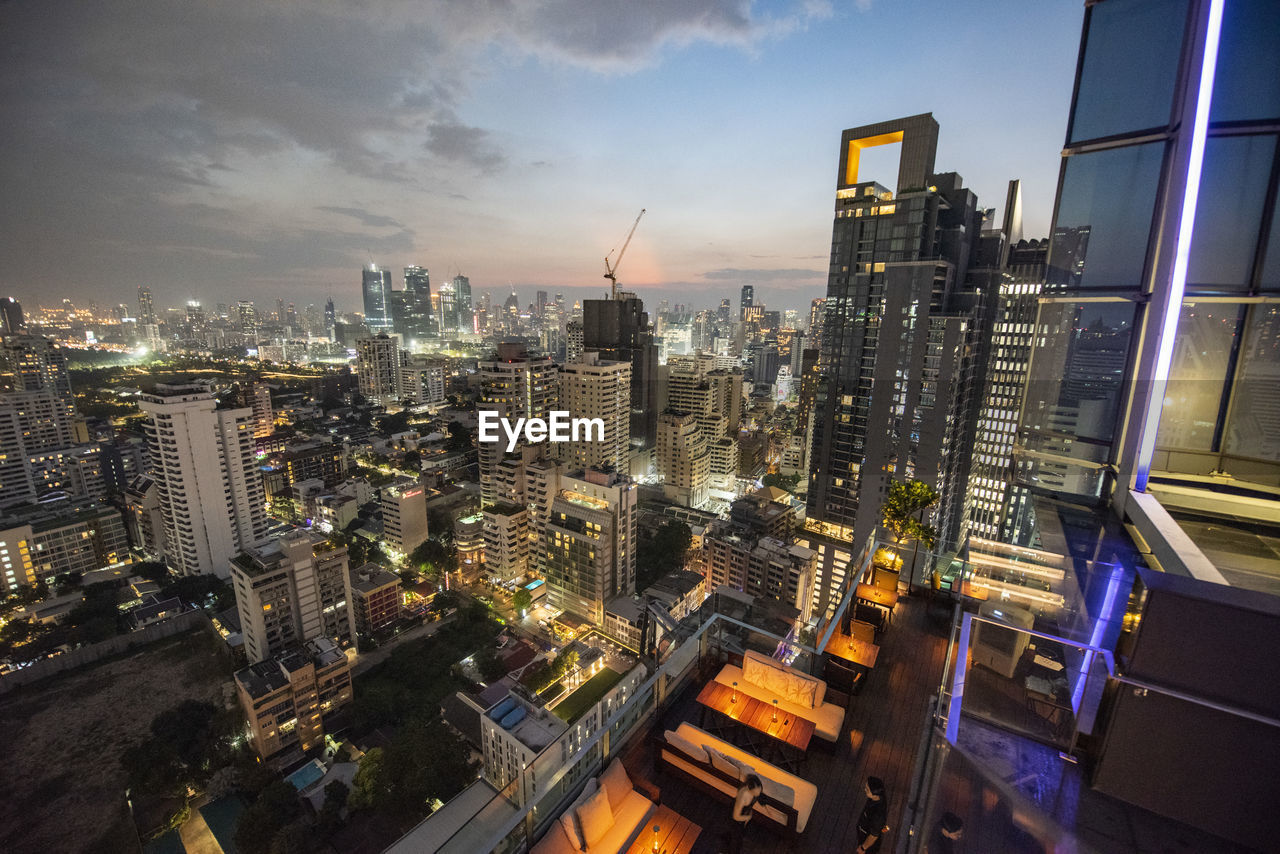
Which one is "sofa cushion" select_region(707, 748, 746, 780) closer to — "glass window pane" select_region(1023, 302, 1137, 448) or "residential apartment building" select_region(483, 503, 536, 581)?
"glass window pane" select_region(1023, 302, 1137, 448)

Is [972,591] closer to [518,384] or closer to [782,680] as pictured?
[782,680]

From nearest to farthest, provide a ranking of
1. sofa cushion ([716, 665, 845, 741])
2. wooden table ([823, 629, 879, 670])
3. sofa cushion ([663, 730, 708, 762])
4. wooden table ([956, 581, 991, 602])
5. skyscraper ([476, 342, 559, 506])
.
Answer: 1. sofa cushion ([663, 730, 708, 762])
2. sofa cushion ([716, 665, 845, 741])
3. wooden table ([956, 581, 991, 602])
4. wooden table ([823, 629, 879, 670])
5. skyscraper ([476, 342, 559, 506])

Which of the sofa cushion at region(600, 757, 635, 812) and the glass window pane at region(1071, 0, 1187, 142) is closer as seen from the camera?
the glass window pane at region(1071, 0, 1187, 142)

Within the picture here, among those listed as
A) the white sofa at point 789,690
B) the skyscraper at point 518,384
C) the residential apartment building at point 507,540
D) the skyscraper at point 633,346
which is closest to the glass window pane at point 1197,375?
the white sofa at point 789,690

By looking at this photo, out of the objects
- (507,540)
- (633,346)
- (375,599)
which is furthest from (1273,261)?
(633,346)

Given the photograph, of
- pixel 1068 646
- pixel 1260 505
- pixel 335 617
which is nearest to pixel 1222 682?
pixel 1068 646

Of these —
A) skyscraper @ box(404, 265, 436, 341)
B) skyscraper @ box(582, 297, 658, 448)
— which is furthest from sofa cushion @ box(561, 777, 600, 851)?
skyscraper @ box(404, 265, 436, 341)

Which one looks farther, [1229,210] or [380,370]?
[380,370]

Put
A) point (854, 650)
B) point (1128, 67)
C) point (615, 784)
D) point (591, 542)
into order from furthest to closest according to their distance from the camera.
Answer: point (591, 542), point (854, 650), point (615, 784), point (1128, 67)
